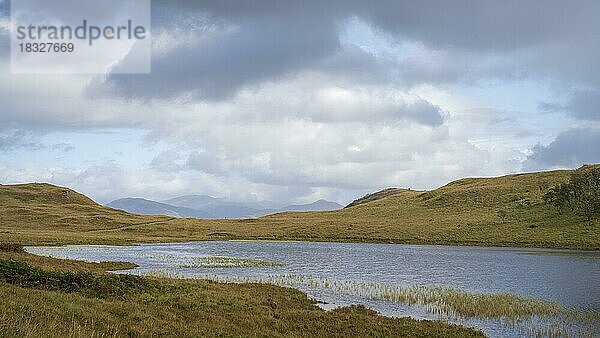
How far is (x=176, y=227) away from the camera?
16125cm

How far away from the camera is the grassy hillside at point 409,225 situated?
380 feet

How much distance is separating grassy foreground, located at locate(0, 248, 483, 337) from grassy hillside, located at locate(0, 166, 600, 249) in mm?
76194

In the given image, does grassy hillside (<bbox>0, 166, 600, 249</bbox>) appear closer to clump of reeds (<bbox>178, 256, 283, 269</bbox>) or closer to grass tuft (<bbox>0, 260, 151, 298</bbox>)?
clump of reeds (<bbox>178, 256, 283, 269</bbox>)

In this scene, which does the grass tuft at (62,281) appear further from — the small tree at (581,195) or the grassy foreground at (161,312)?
the small tree at (581,195)

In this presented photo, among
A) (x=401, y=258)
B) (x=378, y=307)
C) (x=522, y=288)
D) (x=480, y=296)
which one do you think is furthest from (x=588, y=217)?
(x=378, y=307)

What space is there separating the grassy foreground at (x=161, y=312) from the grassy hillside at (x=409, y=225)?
7619cm

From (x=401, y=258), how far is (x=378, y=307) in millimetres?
46124

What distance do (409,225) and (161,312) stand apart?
121184 millimetres

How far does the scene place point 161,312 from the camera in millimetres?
28484

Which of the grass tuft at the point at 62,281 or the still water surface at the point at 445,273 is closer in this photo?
the grass tuft at the point at 62,281

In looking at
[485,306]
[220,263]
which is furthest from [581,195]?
[485,306]

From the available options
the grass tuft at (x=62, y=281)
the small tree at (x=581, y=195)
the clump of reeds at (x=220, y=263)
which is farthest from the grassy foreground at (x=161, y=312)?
the small tree at (x=581, y=195)

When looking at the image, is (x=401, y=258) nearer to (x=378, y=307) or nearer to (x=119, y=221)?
(x=378, y=307)

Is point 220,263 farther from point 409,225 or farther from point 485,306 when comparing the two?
point 409,225
